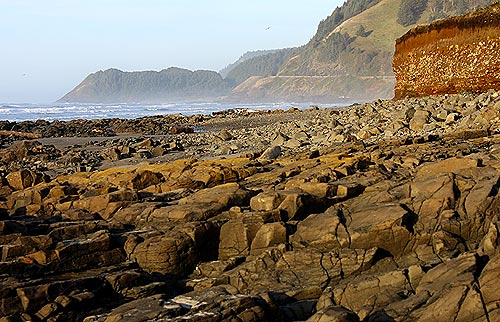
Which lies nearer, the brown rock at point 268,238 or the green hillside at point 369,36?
the brown rock at point 268,238

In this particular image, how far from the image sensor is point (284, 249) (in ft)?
26.7

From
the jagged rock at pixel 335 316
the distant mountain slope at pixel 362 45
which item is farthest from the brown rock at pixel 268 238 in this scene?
the distant mountain slope at pixel 362 45

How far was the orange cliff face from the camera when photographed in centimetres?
2198

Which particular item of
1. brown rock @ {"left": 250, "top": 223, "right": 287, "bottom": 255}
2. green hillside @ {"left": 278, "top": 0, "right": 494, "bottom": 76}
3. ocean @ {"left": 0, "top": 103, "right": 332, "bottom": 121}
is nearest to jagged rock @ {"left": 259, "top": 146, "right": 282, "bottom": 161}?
brown rock @ {"left": 250, "top": 223, "right": 287, "bottom": 255}

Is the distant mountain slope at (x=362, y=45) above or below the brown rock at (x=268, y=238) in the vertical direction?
above

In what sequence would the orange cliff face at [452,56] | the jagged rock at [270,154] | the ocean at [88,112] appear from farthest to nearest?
the ocean at [88,112]
the orange cliff face at [452,56]
the jagged rock at [270,154]

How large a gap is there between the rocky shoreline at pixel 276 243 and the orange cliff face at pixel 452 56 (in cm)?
1011

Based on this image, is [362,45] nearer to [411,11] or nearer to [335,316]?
[411,11]

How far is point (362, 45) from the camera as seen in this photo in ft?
516

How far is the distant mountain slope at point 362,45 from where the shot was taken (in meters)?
144

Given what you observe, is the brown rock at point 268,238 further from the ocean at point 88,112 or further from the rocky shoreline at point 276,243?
the ocean at point 88,112

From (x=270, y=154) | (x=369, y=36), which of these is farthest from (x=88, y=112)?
(x=369, y=36)

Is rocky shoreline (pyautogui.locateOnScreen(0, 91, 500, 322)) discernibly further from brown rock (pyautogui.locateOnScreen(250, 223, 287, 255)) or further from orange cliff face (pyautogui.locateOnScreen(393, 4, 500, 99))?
orange cliff face (pyautogui.locateOnScreen(393, 4, 500, 99))

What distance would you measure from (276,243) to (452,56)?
17937mm
